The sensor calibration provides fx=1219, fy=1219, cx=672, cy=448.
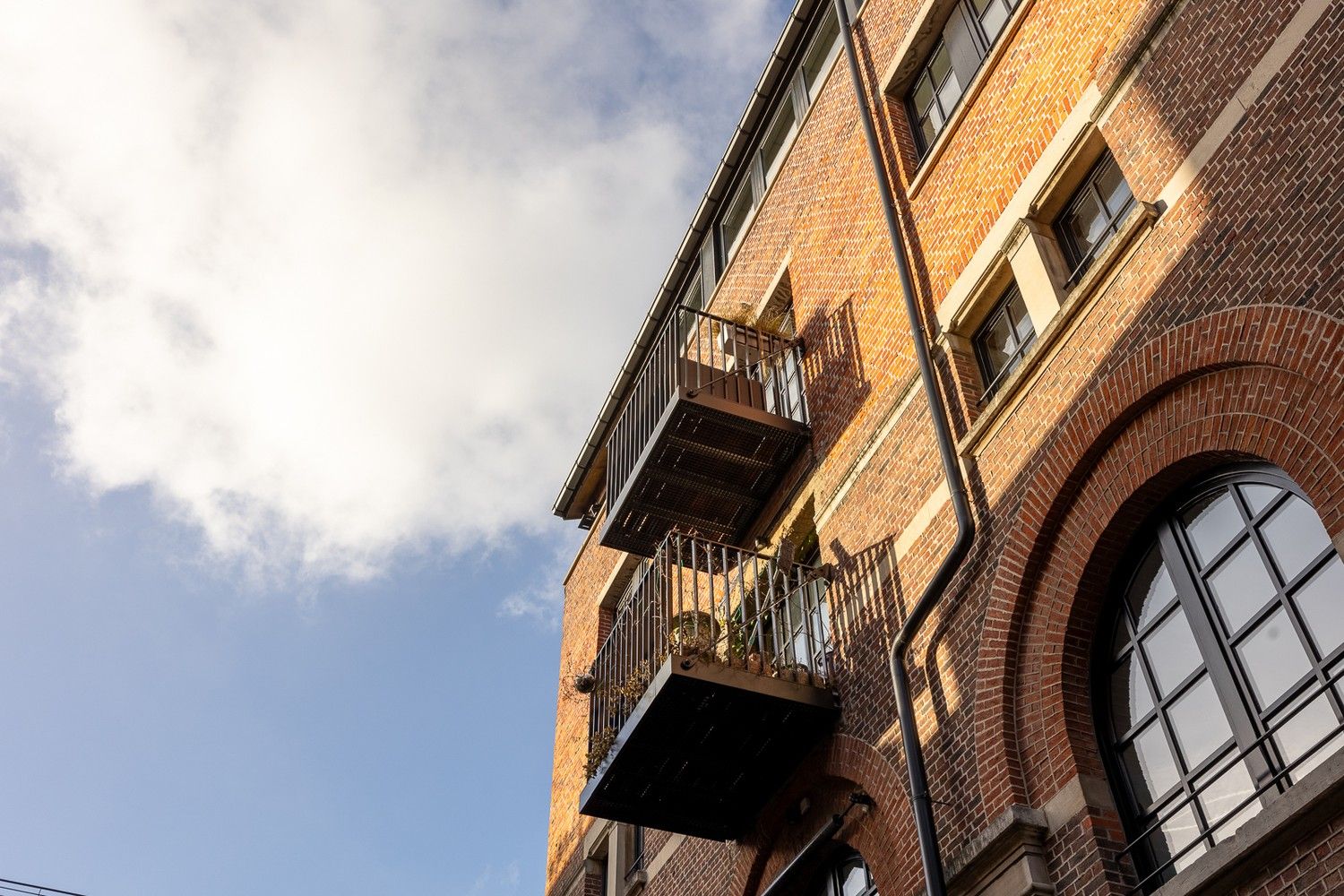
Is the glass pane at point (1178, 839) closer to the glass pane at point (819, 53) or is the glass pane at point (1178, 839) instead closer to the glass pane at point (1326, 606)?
the glass pane at point (1326, 606)

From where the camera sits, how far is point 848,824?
10148mm

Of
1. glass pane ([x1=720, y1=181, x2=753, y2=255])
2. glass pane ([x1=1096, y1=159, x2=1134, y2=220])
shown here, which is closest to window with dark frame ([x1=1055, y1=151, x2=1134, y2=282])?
glass pane ([x1=1096, y1=159, x2=1134, y2=220])

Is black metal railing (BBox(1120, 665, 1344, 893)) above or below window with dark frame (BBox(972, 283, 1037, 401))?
→ below

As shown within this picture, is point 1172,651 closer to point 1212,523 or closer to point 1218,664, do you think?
point 1218,664

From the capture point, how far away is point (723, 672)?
35.2 feet

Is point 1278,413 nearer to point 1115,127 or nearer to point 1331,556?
point 1331,556

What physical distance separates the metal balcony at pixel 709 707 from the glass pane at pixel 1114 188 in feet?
14.4

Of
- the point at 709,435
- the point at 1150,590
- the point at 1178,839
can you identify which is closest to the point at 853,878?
the point at 1178,839

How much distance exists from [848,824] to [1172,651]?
359 centimetres

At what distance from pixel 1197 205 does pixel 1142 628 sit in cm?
283

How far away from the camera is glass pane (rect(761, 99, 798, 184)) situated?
57.9 ft

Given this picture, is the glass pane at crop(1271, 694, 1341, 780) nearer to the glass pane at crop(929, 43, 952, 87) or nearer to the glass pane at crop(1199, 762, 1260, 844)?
the glass pane at crop(1199, 762, 1260, 844)

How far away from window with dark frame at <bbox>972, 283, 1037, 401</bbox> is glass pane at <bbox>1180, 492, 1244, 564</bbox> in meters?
2.68

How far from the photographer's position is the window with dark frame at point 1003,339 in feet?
33.9
